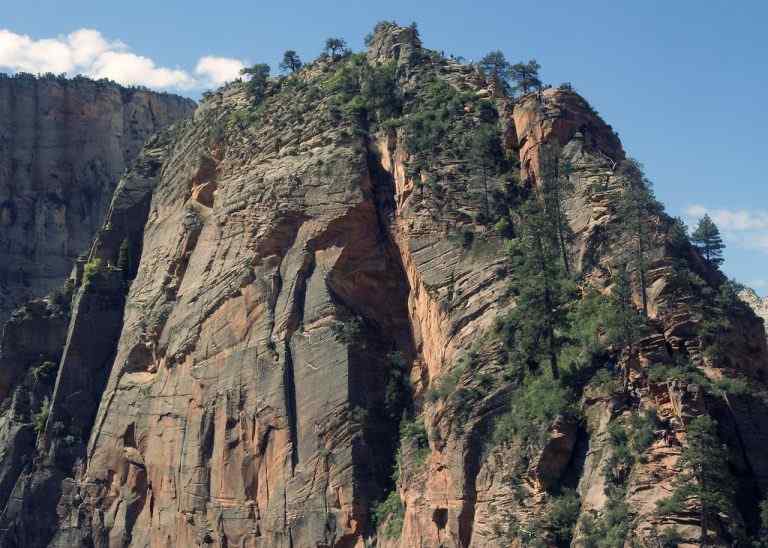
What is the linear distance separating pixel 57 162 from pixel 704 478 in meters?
91.6

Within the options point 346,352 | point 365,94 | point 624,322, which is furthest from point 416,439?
point 365,94

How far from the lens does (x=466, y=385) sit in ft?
222

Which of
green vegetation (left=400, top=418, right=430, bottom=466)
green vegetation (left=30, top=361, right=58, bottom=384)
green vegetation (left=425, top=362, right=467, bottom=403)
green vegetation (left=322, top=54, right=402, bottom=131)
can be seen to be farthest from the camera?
green vegetation (left=30, top=361, right=58, bottom=384)

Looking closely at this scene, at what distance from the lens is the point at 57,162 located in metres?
135

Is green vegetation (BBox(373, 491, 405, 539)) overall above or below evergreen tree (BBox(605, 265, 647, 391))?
below

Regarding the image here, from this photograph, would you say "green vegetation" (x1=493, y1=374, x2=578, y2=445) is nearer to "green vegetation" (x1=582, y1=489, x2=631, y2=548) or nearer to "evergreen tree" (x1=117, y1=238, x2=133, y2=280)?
"green vegetation" (x1=582, y1=489, x2=631, y2=548)

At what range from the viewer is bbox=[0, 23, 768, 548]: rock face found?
6206 cm

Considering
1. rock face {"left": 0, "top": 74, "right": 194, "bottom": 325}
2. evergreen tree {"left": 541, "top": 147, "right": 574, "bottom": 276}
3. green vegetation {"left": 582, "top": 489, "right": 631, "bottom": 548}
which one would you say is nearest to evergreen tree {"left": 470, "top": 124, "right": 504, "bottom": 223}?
evergreen tree {"left": 541, "top": 147, "right": 574, "bottom": 276}

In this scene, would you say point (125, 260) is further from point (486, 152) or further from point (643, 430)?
point (643, 430)

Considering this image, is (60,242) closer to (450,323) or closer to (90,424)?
(90,424)

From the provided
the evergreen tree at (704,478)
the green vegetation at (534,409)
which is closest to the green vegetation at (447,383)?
the green vegetation at (534,409)

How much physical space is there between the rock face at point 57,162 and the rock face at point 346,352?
3354cm

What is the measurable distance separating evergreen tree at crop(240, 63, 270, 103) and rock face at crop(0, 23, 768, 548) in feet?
3.99

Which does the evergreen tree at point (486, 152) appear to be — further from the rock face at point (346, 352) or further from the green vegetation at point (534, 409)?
the green vegetation at point (534, 409)
